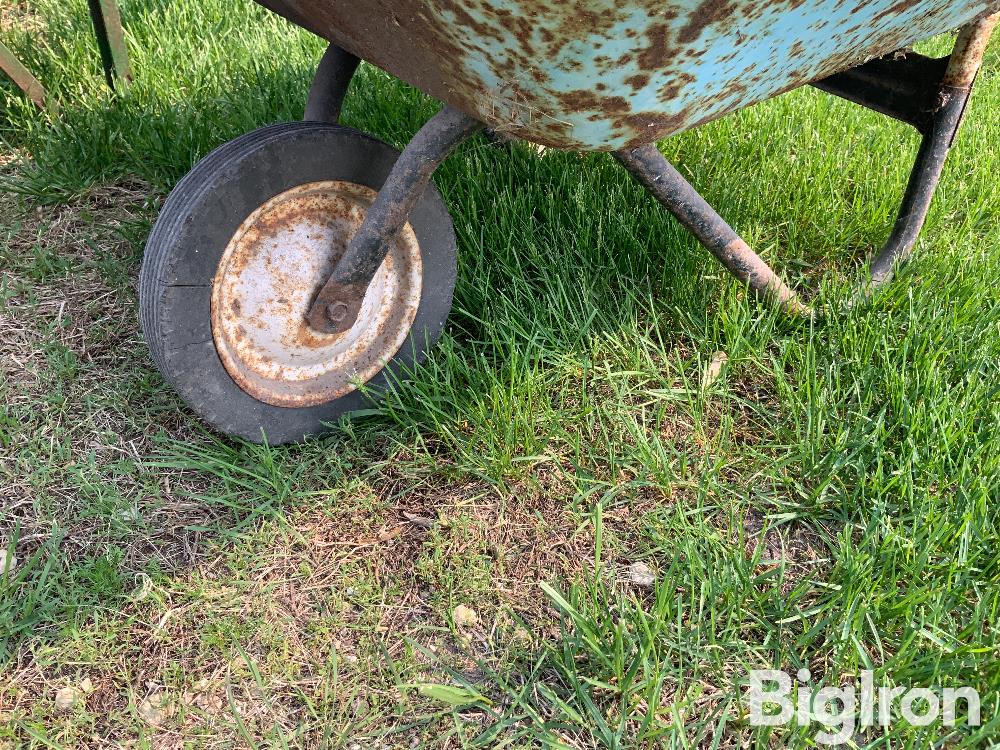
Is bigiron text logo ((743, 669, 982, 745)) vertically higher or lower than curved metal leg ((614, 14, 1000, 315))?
lower

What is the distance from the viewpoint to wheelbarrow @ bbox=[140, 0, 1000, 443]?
3.76ft

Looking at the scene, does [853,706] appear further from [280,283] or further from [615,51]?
[280,283]

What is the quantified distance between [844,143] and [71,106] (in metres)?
2.45

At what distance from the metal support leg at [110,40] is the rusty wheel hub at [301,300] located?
143 cm

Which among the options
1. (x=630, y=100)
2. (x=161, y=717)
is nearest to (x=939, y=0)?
(x=630, y=100)

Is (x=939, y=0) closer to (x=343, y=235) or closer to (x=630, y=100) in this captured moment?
(x=630, y=100)

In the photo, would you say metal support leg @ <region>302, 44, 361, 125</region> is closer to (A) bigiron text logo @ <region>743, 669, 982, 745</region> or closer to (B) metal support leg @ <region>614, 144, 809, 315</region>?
(B) metal support leg @ <region>614, 144, 809, 315</region>

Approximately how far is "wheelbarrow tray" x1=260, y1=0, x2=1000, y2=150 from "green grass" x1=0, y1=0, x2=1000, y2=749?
0.65m

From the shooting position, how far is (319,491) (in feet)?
5.72

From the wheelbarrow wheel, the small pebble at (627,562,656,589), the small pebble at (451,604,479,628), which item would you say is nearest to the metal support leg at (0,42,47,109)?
the wheelbarrow wheel

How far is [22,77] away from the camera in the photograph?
258 centimetres

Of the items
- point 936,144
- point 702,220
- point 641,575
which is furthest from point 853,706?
point 936,144

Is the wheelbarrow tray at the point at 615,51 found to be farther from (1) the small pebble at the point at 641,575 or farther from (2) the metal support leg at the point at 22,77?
(2) the metal support leg at the point at 22,77

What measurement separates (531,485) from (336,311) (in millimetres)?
537
